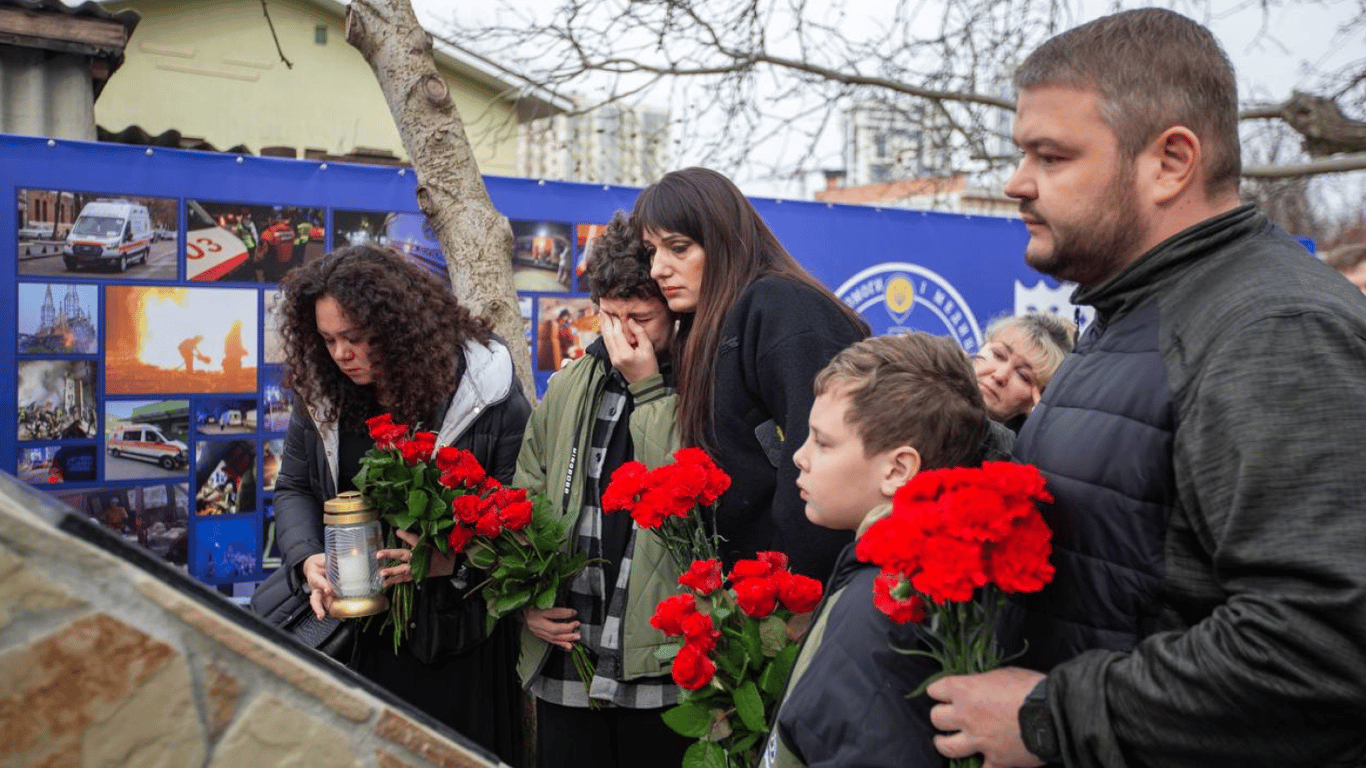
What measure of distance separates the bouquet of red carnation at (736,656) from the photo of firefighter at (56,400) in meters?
3.40

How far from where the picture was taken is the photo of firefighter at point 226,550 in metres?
4.69

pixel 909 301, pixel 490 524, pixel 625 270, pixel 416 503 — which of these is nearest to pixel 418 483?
pixel 416 503

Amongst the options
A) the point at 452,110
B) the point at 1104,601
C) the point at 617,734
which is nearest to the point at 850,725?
the point at 1104,601

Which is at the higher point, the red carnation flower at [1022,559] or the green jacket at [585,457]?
the red carnation flower at [1022,559]

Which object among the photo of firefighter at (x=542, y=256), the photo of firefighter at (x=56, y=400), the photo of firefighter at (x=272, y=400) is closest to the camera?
the photo of firefighter at (x=56, y=400)

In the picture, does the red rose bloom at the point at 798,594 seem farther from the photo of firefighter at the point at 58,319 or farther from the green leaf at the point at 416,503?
the photo of firefighter at the point at 58,319

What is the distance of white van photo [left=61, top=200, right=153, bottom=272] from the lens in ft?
14.6

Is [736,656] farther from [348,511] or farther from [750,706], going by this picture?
[348,511]

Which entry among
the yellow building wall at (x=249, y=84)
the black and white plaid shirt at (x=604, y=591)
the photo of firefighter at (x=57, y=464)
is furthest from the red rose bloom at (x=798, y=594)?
the yellow building wall at (x=249, y=84)

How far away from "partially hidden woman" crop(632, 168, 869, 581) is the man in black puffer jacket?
A: 870 millimetres

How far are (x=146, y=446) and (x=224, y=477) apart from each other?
0.35 metres

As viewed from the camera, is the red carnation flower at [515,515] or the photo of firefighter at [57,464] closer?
the red carnation flower at [515,515]

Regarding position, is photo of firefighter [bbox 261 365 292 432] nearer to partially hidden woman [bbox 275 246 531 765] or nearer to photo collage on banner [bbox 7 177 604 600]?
photo collage on banner [bbox 7 177 604 600]

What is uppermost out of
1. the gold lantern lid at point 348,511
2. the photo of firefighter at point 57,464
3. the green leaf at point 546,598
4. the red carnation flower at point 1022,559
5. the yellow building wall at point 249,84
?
the yellow building wall at point 249,84
